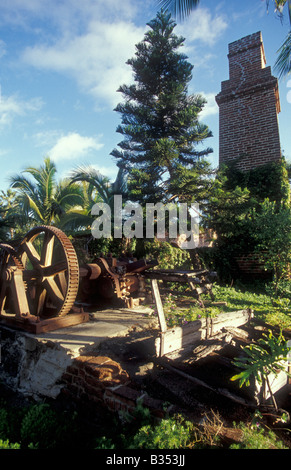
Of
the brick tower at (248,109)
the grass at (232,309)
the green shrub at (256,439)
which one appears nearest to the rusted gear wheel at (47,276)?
the grass at (232,309)

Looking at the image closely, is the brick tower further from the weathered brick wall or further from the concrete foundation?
the weathered brick wall

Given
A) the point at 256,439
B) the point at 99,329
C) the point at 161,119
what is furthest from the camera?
the point at 161,119

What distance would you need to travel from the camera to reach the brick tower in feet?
34.8

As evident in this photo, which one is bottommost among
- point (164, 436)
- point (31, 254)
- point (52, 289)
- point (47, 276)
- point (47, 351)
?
point (164, 436)

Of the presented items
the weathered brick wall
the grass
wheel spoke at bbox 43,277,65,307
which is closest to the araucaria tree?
the grass

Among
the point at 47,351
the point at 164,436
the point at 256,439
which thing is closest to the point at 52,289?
the point at 47,351

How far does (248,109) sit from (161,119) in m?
3.62

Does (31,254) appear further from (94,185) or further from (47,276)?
(94,185)

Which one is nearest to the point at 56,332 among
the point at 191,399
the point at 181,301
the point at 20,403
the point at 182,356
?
the point at 20,403

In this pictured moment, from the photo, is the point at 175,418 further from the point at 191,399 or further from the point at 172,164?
the point at 172,164

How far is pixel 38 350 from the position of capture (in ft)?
12.4

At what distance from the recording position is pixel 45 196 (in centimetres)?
1390

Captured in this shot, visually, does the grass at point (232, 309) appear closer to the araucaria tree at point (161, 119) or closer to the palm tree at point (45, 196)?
the araucaria tree at point (161, 119)

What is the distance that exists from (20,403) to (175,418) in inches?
95.5
